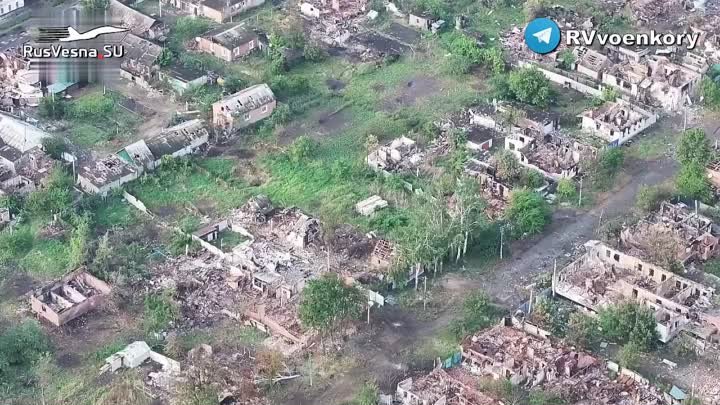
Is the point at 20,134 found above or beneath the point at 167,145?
beneath

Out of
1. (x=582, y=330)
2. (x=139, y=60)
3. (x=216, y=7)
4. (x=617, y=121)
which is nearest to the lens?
(x=582, y=330)

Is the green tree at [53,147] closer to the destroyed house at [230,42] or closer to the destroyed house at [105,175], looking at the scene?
the destroyed house at [105,175]

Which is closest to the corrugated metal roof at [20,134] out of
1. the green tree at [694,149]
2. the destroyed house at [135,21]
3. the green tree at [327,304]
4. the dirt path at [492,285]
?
the destroyed house at [135,21]

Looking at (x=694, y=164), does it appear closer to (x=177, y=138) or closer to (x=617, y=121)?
(x=617, y=121)

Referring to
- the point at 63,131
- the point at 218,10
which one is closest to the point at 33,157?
the point at 63,131

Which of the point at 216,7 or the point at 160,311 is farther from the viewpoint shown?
the point at 216,7

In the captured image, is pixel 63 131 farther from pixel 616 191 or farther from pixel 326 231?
pixel 616 191

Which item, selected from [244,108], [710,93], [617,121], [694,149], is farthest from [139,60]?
[710,93]
